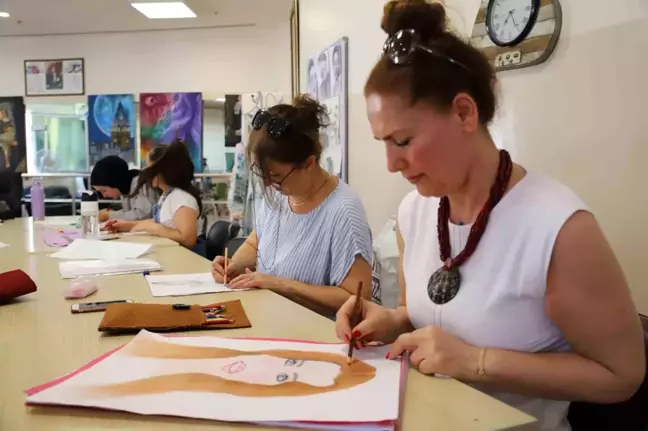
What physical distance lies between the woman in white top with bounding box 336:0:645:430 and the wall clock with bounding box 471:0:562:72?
55 centimetres

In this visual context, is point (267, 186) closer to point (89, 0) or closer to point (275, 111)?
point (275, 111)

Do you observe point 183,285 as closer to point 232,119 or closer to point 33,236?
point 33,236

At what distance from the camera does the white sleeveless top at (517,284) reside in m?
0.91

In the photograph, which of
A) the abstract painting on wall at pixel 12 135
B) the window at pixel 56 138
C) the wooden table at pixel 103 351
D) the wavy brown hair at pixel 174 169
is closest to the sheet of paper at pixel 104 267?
the wooden table at pixel 103 351

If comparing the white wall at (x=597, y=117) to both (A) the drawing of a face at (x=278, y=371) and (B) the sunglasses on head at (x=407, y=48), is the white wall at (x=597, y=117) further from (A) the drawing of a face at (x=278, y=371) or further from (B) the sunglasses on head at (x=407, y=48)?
(A) the drawing of a face at (x=278, y=371)

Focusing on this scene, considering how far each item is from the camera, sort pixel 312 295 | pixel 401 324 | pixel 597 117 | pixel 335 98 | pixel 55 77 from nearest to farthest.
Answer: pixel 401 324
pixel 597 117
pixel 312 295
pixel 335 98
pixel 55 77

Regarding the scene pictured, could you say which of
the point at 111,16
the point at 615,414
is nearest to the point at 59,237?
the point at 615,414

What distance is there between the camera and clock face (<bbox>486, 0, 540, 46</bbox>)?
1.56 m

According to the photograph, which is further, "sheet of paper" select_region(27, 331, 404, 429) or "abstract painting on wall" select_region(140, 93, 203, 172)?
"abstract painting on wall" select_region(140, 93, 203, 172)

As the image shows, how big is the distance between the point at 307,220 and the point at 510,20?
820 millimetres

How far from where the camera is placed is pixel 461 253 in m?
1.00

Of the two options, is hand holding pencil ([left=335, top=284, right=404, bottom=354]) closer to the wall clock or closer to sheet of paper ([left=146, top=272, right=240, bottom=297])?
sheet of paper ([left=146, top=272, right=240, bottom=297])

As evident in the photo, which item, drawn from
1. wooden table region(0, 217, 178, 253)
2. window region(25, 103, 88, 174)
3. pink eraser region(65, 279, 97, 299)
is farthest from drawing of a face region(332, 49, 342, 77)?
window region(25, 103, 88, 174)

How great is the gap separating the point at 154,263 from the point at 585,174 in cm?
136
